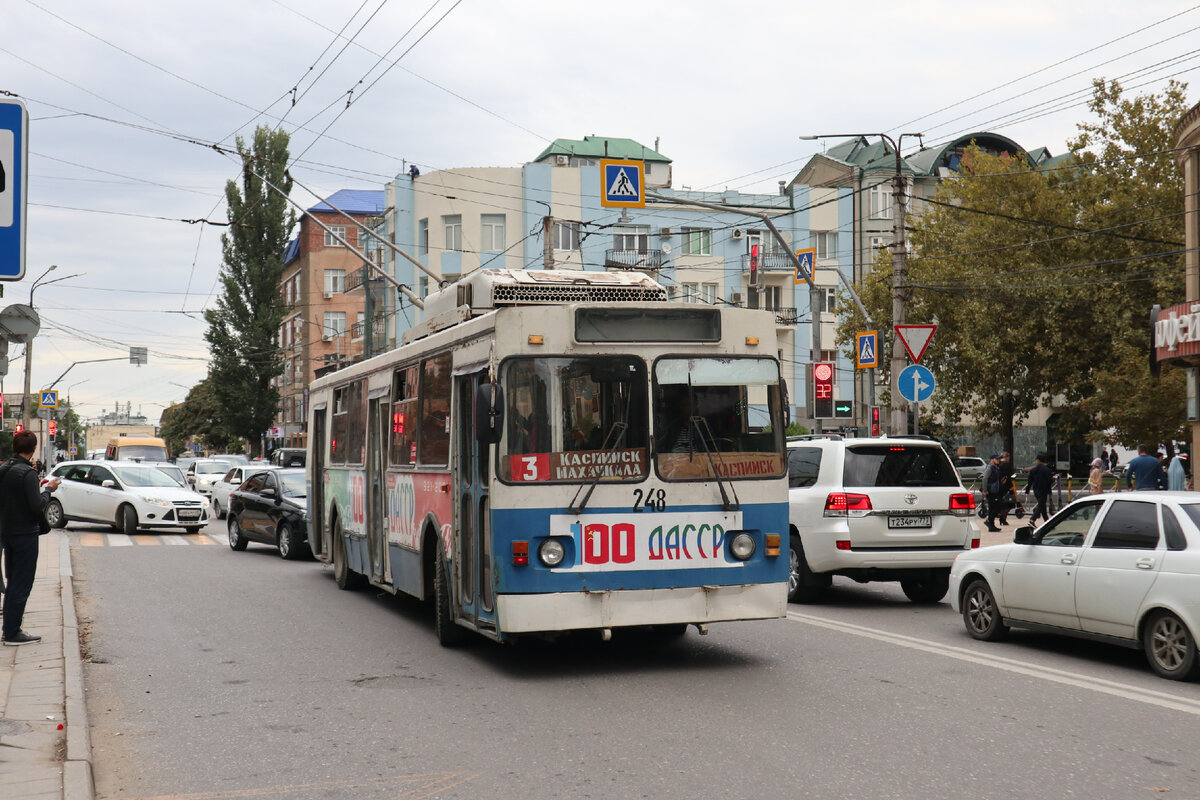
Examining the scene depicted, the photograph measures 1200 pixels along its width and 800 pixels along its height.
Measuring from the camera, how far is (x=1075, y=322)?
4250 centimetres

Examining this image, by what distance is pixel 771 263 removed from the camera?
59.9 metres

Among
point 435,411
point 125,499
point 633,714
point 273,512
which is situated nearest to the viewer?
point 633,714

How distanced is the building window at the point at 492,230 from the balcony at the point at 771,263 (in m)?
11.8

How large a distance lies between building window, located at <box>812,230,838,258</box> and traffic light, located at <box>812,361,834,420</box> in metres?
36.3

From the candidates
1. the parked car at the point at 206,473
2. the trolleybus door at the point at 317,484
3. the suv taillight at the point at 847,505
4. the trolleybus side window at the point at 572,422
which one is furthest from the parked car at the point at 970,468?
the trolleybus side window at the point at 572,422

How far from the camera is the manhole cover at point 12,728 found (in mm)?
7328

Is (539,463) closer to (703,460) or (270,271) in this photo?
(703,460)

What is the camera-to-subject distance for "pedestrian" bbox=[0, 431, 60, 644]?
34.3 feet

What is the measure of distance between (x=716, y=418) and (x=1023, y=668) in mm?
2974

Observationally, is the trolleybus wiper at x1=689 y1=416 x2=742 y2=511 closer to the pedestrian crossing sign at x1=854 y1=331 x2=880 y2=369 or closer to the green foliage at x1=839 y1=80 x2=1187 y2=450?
the pedestrian crossing sign at x1=854 y1=331 x2=880 y2=369

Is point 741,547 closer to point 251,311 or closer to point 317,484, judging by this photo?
point 317,484

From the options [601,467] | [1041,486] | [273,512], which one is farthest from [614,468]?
[1041,486]

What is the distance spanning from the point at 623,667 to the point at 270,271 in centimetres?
5686

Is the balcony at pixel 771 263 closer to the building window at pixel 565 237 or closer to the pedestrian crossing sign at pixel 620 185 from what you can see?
the building window at pixel 565 237
